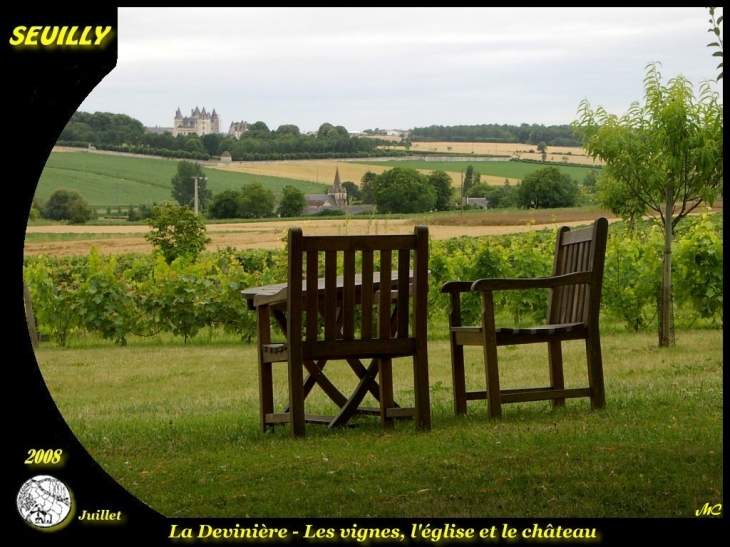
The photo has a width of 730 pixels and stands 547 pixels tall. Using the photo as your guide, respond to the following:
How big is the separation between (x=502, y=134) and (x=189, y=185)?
18.0 meters

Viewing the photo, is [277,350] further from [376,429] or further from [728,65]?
[728,65]

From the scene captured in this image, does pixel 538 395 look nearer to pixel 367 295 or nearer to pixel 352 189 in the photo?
pixel 367 295

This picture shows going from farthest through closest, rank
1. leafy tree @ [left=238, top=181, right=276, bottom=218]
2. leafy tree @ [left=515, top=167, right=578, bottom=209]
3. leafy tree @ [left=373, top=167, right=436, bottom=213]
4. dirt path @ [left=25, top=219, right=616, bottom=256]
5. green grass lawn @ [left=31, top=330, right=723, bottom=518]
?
leafy tree @ [left=238, top=181, right=276, bottom=218]
leafy tree @ [left=515, top=167, right=578, bottom=209]
leafy tree @ [left=373, top=167, right=436, bottom=213]
dirt path @ [left=25, top=219, right=616, bottom=256]
green grass lawn @ [left=31, top=330, right=723, bottom=518]

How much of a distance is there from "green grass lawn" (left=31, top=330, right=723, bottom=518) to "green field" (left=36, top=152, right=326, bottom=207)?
45117 millimetres

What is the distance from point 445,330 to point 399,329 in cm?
771

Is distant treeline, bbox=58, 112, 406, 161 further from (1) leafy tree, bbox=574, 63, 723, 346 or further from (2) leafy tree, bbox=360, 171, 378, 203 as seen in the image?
(1) leafy tree, bbox=574, 63, 723, 346

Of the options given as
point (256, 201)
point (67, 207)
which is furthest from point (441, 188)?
point (67, 207)

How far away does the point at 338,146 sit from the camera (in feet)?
186

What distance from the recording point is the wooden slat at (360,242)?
4.92 meters

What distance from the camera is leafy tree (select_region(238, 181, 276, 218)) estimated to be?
164 feet

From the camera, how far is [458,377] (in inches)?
226

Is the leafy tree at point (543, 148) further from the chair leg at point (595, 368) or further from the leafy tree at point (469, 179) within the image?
the chair leg at point (595, 368)

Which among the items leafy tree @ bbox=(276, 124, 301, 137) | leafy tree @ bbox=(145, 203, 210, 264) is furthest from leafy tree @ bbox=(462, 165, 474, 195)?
leafy tree @ bbox=(145, 203, 210, 264)

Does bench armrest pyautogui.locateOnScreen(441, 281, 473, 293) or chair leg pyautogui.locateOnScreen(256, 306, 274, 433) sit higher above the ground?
bench armrest pyautogui.locateOnScreen(441, 281, 473, 293)
